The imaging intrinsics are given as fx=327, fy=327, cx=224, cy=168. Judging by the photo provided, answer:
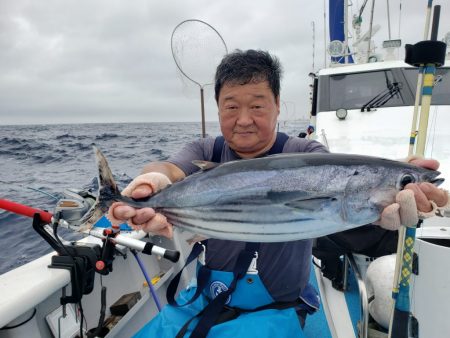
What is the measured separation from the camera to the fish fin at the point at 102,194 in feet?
6.21

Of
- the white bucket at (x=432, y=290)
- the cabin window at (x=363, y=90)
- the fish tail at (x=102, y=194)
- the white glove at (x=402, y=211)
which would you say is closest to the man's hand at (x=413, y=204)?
the white glove at (x=402, y=211)

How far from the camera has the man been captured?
2.06 m

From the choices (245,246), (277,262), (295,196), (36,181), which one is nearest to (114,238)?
A: (245,246)

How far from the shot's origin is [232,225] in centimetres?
175

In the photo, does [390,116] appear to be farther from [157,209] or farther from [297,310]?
[157,209]

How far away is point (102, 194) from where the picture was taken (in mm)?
1935

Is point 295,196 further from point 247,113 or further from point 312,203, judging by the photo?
point 247,113

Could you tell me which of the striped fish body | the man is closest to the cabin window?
the man

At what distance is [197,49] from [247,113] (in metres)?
3.90

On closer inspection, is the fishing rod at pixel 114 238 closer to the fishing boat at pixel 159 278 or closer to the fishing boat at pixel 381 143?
the fishing boat at pixel 159 278

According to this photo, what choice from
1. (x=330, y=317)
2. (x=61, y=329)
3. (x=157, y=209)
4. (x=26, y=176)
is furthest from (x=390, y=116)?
(x=26, y=176)

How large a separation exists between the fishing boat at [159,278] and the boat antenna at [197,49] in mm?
2239

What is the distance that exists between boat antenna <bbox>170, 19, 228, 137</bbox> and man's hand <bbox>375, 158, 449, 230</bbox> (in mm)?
4185

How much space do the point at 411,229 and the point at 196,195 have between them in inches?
49.8
